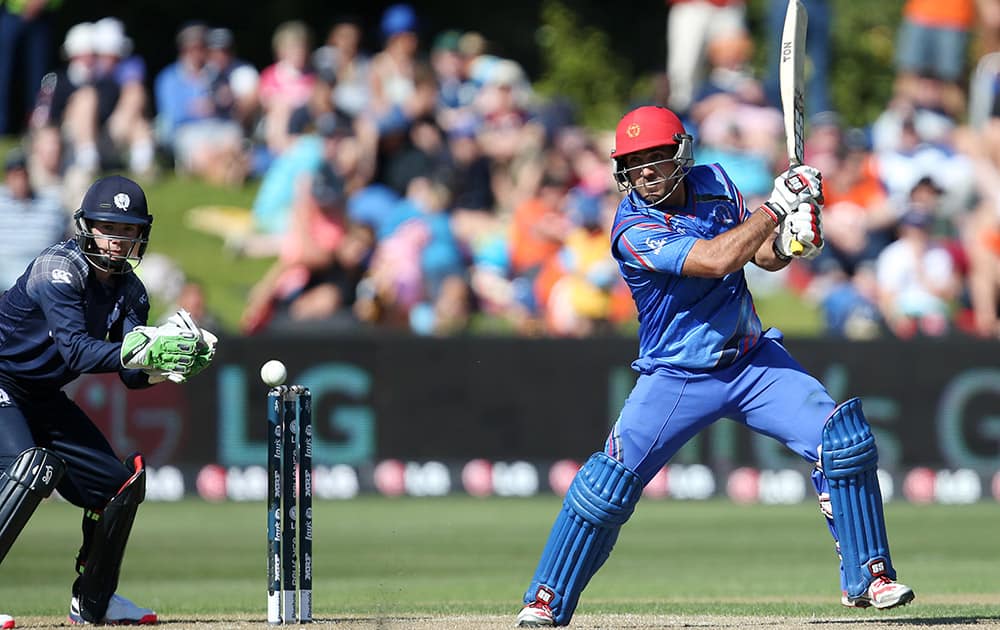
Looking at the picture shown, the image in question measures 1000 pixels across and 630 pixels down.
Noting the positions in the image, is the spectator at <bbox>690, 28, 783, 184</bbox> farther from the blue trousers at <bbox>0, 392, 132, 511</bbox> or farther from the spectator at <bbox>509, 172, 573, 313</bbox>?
the blue trousers at <bbox>0, 392, 132, 511</bbox>

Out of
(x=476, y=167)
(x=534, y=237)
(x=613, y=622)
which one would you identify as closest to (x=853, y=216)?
(x=534, y=237)

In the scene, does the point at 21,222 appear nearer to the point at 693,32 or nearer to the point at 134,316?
the point at 693,32

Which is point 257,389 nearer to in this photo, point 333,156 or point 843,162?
point 333,156

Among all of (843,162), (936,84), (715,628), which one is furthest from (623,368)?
(715,628)

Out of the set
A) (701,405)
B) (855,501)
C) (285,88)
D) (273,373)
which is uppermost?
(285,88)

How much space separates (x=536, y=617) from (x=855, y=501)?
4.41 ft

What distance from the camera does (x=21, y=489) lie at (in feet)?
23.8

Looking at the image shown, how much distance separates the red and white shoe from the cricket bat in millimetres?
1803

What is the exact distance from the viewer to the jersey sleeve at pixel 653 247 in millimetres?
6961

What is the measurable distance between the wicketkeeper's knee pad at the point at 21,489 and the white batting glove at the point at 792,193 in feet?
10.2

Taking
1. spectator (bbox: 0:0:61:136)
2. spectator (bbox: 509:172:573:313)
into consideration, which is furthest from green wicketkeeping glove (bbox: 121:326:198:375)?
spectator (bbox: 0:0:61:136)

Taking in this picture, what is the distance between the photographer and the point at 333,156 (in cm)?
1614

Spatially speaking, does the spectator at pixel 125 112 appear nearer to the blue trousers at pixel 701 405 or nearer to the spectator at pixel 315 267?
the spectator at pixel 315 267

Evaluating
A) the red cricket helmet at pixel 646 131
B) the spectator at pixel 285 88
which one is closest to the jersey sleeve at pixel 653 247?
the red cricket helmet at pixel 646 131
